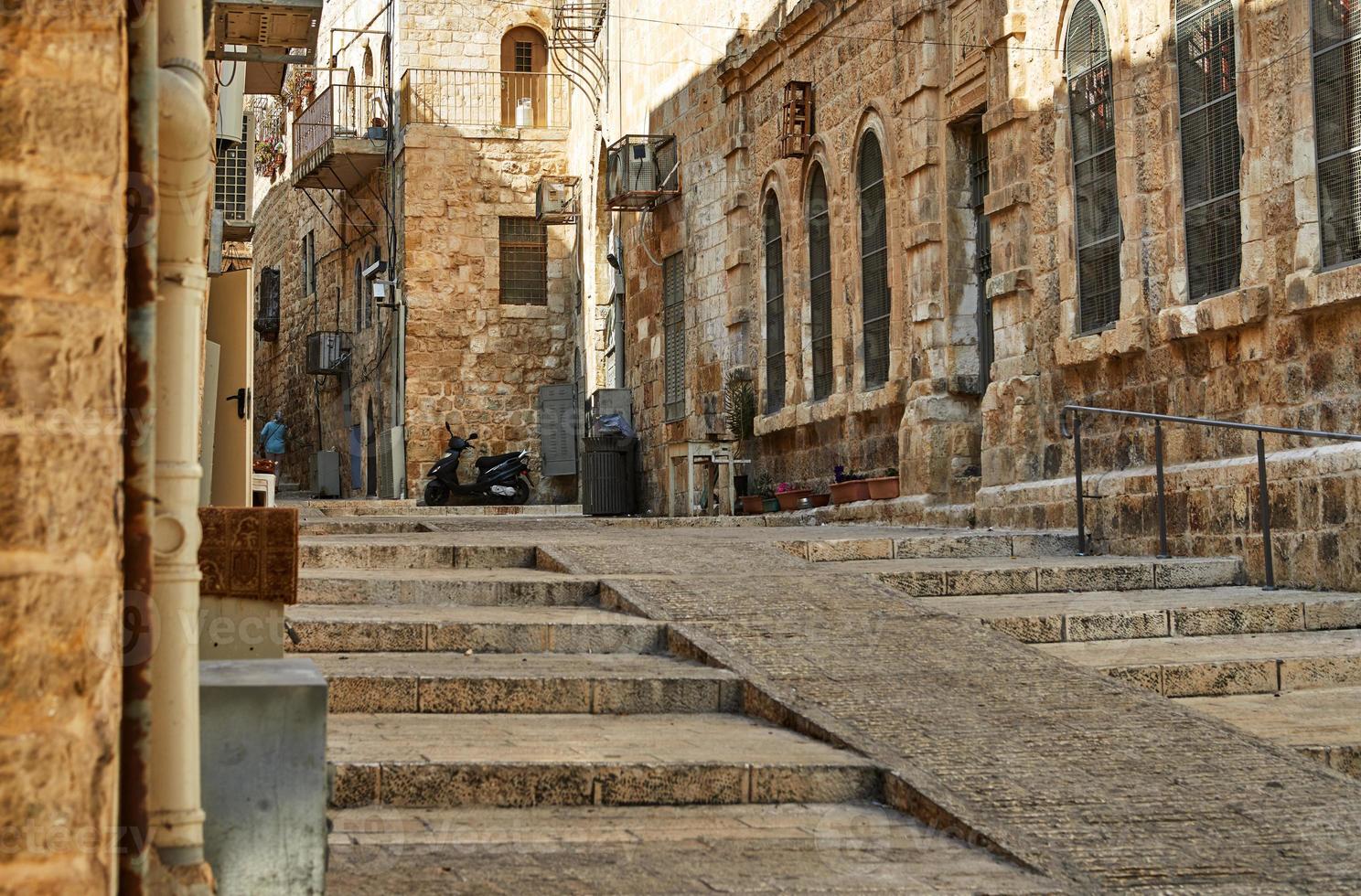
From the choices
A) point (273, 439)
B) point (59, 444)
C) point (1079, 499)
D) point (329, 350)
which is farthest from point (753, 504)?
point (273, 439)

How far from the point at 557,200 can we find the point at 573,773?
21.0 meters

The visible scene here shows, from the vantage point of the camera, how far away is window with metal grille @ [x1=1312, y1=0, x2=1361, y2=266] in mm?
8922

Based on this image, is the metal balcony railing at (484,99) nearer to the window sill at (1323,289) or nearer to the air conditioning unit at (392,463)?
the air conditioning unit at (392,463)

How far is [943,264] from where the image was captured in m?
13.7

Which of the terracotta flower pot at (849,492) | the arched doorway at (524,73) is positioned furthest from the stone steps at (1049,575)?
the arched doorway at (524,73)

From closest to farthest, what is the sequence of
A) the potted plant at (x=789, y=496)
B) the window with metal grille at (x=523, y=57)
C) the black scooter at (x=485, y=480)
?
the potted plant at (x=789, y=496)
the black scooter at (x=485, y=480)
the window with metal grille at (x=523, y=57)

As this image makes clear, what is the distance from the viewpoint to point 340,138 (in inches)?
1061

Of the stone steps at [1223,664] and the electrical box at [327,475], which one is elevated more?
the electrical box at [327,475]

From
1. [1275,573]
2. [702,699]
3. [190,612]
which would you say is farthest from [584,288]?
[190,612]

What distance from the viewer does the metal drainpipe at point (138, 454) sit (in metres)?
2.72

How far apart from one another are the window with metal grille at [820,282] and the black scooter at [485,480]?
851cm

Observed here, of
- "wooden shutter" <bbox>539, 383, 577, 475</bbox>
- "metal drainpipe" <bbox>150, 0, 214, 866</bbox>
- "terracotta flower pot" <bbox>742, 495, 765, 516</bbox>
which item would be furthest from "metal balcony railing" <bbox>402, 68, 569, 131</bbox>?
"metal drainpipe" <bbox>150, 0, 214, 866</bbox>

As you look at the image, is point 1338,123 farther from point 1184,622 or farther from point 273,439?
point 273,439

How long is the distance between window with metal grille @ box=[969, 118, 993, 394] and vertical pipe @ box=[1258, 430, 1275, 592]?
4455mm
